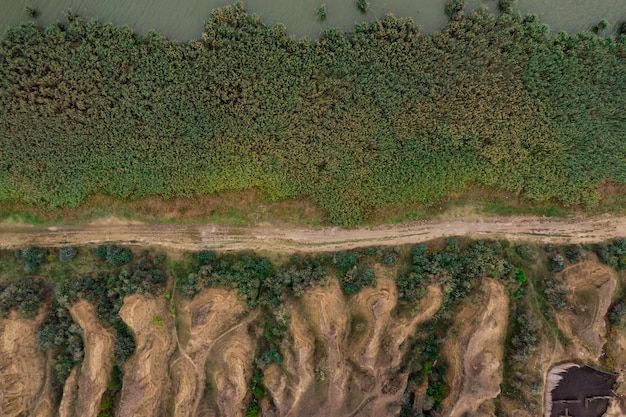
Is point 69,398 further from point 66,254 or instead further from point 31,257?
point 31,257

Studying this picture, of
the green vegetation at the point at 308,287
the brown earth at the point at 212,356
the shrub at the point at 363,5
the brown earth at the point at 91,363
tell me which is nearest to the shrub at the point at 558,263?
the green vegetation at the point at 308,287

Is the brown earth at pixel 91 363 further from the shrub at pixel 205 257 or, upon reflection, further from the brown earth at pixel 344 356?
the brown earth at pixel 344 356

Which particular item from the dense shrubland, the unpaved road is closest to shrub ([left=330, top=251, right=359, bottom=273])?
the unpaved road

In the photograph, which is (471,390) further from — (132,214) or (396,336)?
(132,214)

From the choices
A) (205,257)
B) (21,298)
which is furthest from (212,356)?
(21,298)

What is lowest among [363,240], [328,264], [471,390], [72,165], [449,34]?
[471,390]

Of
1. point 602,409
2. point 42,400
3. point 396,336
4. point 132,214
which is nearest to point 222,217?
point 132,214
